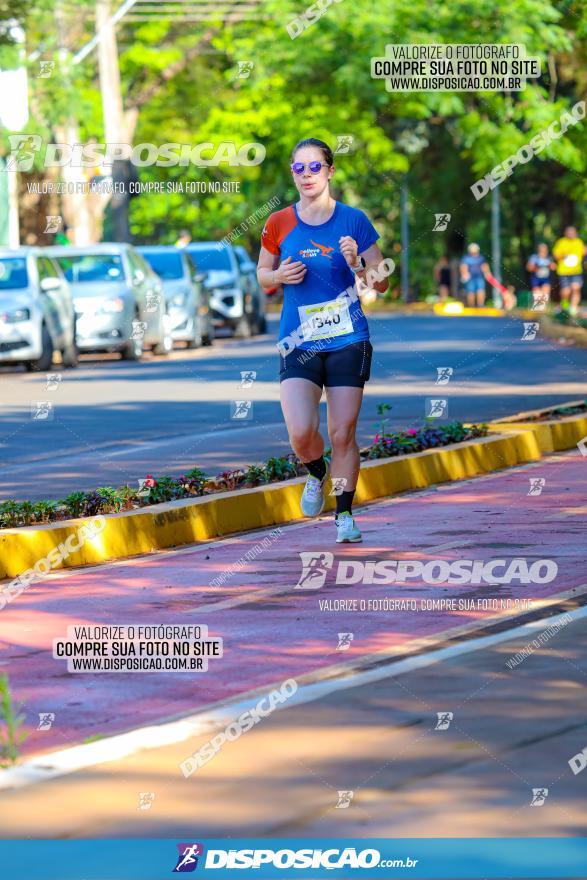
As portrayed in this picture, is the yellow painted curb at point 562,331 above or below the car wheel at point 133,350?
below

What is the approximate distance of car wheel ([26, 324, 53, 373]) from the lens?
2984cm

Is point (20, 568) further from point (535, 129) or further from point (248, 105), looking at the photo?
point (248, 105)

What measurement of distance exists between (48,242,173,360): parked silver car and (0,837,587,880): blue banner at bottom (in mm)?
27582

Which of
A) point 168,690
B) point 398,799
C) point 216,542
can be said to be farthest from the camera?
point 216,542

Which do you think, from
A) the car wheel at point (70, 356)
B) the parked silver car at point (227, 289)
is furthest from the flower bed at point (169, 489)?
the parked silver car at point (227, 289)

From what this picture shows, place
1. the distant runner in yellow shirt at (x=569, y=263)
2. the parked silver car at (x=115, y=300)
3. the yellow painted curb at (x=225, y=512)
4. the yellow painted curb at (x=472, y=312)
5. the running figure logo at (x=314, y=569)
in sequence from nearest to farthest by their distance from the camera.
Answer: the running figure logo at (x=314, y=569), the yellow painted curb at (x=225, y=512), the parked silver car at (x=115, y=300), the distant runner in yellow shirt at (x=569, y=263), the yellow painted curb at (x=472, y=312)

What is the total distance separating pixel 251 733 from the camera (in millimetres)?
6594

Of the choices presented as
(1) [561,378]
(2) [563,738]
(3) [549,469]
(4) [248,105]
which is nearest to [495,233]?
(4) [248,105]

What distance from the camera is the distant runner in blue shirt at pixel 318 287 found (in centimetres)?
1040

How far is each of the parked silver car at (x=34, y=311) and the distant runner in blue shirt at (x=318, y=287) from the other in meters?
19.0

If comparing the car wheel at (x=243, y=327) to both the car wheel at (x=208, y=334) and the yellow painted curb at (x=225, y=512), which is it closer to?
the car wheel at (x=208, y=334)

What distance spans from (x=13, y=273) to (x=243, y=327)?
11.3 m

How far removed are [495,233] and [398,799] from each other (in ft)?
185

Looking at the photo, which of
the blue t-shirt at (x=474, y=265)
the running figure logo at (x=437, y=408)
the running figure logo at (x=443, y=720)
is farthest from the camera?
the blue t-shirt at (x=474, y=265)
